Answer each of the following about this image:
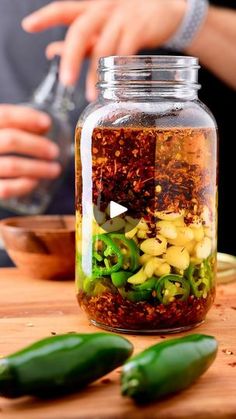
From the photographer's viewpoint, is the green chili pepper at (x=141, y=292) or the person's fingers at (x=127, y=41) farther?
the person's fingers at (x=127, y=41)

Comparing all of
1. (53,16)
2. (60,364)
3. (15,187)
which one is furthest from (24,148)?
(60,364)

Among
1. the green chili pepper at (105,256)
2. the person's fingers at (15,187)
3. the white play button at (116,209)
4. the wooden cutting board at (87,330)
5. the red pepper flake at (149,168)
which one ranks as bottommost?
the person's fingers at (15,187)

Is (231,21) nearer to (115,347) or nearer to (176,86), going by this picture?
(176,86)

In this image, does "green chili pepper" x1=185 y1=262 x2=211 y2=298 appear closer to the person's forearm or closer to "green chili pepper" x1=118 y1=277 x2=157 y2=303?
"green chili pepper" x1=118 y1=277 x2=157 y2=303

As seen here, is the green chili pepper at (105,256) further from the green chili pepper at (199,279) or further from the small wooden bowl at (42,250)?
the small wooden bowl at (42,250)

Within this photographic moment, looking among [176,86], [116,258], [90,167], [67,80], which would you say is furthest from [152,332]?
[67,80]

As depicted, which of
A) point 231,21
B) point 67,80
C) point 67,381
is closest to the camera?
point 67,381

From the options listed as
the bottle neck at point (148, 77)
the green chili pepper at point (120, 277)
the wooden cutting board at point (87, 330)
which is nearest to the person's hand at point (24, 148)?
the wooden cutting board at point (87, 330)
